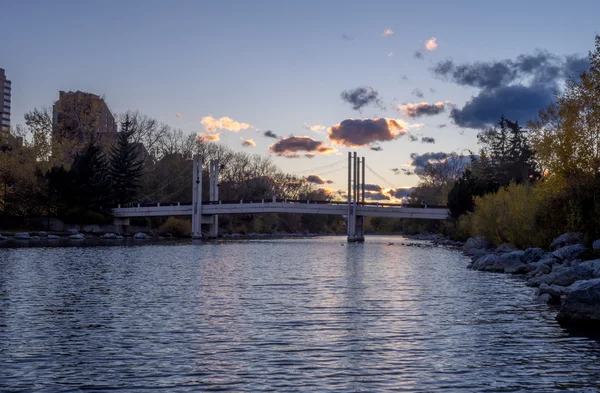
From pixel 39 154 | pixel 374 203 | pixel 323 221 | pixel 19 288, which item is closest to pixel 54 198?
pixel 39 154

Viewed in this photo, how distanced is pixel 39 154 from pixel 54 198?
29.8 feet

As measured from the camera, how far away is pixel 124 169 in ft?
303

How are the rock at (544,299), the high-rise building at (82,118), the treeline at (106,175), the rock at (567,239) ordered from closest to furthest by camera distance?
1. the rock at (544,299)
2. the rock at (567,239)
3. the treeline at (106,175)
4. the high-rise building at (82,118)

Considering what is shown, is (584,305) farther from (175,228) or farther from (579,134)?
(175,228)

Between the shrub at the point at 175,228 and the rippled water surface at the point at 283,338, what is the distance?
68009 millimetres

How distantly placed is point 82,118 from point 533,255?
249 ft

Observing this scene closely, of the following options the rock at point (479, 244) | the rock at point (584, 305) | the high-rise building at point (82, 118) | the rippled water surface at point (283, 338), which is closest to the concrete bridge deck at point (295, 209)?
the high-rise building at point (82, 118)

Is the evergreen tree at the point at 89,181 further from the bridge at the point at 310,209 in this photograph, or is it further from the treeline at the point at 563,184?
the treeline at the point at 563,184

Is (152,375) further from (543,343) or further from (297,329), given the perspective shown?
(543,343)

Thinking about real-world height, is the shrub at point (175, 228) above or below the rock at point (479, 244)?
above

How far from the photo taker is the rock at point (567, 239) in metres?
33.5

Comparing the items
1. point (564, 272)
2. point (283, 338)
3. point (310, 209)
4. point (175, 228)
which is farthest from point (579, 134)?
point (175, 228)

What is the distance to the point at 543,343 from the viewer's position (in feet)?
47.5

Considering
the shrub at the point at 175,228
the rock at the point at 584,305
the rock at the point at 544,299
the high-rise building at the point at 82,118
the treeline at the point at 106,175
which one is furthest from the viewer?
the high-rise building at the point at 82,118
